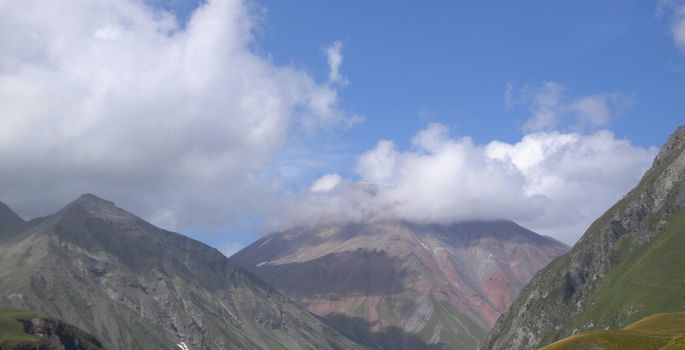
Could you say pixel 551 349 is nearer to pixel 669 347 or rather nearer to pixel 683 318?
pixel 669 347

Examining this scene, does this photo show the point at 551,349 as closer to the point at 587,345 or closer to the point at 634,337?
the point at 587,345

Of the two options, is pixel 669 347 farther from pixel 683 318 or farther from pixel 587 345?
pixel 683 318

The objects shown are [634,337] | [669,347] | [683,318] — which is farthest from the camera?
[683,318]

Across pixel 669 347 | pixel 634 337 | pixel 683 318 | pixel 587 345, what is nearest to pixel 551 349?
pixel 587 345

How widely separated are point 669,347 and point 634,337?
24.2 meters

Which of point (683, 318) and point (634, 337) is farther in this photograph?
point (683, 318)

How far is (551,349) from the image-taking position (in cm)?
11294

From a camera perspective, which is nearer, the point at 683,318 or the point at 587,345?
the point at 587,345

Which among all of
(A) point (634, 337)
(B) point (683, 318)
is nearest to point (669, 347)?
(A) point (634, 337)

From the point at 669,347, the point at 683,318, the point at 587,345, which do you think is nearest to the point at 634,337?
the point at 587,345

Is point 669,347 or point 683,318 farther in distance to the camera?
point 683,318

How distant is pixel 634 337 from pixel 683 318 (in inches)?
1433

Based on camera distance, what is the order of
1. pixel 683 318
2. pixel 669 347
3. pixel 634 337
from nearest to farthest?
pixel 669 347 → pixel 634 337 → pixel 683 318

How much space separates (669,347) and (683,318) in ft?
195
